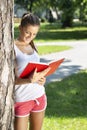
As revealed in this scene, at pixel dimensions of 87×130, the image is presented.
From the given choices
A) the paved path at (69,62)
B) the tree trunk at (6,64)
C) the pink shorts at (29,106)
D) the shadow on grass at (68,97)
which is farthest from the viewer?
the paved path at (69,62)

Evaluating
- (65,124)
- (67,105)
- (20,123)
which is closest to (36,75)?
(20,123)

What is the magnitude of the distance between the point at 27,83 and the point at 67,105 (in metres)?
4.77

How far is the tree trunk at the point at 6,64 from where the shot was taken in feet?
11.9

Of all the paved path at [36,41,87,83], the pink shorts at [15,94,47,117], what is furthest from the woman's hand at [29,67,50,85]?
the paved path at [36,41,87,83]

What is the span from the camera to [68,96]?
934 centimetres

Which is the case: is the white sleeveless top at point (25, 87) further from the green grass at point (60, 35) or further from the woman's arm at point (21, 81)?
the green grass at point (60, 35)

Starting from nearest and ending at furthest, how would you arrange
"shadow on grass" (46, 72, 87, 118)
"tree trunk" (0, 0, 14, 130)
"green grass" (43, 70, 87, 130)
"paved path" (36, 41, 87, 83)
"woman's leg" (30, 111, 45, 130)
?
"tree trunk" (0, 0, 14, 130) < "woman's leg" (30, 111, 45, 130) < "green grass" (43, 70, 87, 130) < "shadow on grass" (46, 72, 87, 118) < "paved path" (36, 41, 87, 83)

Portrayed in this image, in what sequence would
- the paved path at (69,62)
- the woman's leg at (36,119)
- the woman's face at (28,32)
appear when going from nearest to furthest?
the woman's face at (28,32) < the woman's leg at (36,119) < the paved path at (69,62)

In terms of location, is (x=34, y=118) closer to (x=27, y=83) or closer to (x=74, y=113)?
(x=27, y=83)

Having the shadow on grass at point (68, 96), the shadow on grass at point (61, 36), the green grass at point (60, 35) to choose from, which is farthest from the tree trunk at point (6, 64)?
the shadow on grass at point (61, 36)

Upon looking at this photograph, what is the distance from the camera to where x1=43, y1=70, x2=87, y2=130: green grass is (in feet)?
23.5

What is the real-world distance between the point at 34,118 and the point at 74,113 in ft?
12.4

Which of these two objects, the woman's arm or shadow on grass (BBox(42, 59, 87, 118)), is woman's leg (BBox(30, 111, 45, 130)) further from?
shadow on grass (BBox(42, 59, 87, 118))

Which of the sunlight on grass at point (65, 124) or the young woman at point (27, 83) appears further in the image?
the sunlight on grass at point (65, 124)
